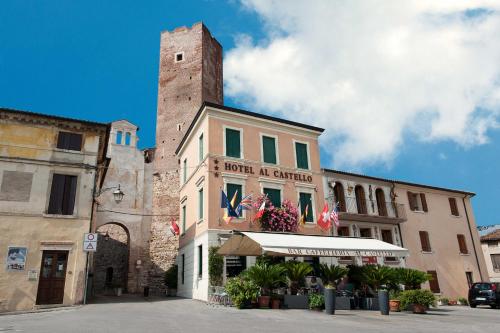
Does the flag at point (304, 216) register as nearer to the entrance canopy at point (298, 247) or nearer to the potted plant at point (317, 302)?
the entrance canopy at point (298, 247)

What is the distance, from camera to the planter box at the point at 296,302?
1391 cm

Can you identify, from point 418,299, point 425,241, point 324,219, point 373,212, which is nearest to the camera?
point 418,299

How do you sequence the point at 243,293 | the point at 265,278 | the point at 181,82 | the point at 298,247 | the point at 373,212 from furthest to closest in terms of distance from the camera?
1. the point at 181,82
2. the point at 373,212
3. the point at 265,278
4. the point at 298,247
5. the point at 243,293

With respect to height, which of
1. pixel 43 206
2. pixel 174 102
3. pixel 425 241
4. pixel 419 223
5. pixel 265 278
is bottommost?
pixel 265 278

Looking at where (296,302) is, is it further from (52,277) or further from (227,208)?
(52,277)

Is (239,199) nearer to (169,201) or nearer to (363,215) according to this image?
(363,215)

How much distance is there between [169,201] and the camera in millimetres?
30453

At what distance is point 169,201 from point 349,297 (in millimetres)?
19118

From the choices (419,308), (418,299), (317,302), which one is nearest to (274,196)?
(317,302)

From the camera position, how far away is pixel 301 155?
833 inches

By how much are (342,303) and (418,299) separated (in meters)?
3.03

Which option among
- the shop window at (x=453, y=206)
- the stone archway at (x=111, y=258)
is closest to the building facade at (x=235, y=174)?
the stone archway at (x=111, y=258)

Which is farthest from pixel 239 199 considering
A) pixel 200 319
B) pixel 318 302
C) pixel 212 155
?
pixel 200 319

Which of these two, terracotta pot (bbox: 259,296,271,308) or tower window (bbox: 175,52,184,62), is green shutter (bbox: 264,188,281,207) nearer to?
terracotta pot (bbox: 259,296,271,308)
